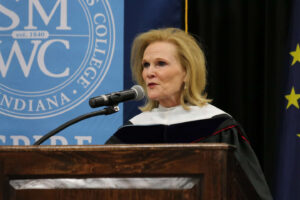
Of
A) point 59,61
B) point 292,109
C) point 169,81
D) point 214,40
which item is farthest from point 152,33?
point 292,109

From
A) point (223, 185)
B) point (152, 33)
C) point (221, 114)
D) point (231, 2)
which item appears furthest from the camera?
point (231, 2)

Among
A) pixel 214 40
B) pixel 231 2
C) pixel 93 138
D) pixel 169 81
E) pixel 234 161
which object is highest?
pixel 231 2

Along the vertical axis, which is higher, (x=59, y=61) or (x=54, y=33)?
(x=54, y=33)

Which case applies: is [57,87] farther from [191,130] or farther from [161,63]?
[191,130]

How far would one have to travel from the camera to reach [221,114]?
246cm

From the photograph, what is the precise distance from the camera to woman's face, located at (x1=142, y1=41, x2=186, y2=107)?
2453 millimetres

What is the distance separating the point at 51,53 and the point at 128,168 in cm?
215

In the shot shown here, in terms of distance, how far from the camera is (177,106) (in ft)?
8.42

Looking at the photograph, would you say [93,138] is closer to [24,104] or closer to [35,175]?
[24,104]

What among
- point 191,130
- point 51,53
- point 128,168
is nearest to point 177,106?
point 191,130

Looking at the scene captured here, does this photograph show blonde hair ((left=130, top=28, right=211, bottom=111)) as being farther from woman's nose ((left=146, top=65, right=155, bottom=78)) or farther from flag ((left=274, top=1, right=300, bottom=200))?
flag ((left=274, top=1, right=300, bottom=200))

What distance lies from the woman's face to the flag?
2.39ft

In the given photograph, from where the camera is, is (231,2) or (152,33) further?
(231,2)

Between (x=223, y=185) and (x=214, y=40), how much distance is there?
1985 mm
